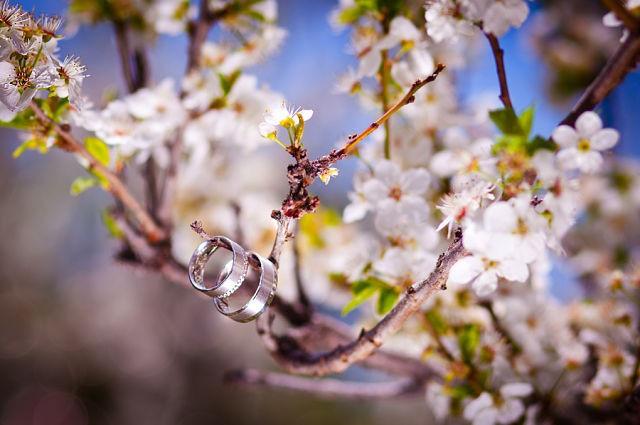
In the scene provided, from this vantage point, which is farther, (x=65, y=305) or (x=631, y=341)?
(x=65, y=305)

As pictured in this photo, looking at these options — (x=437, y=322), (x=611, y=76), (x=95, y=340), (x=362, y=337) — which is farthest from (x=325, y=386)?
(x=95, y=340)

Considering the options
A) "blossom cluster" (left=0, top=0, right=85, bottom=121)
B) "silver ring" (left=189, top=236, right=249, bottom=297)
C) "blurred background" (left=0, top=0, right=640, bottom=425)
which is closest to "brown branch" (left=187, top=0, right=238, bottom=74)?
"blossom cluster" (left=0, top=0, right=85, bottom=121)

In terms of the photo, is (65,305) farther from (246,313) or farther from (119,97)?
(246,313)

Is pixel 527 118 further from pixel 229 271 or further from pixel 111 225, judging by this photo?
pixel 111 225

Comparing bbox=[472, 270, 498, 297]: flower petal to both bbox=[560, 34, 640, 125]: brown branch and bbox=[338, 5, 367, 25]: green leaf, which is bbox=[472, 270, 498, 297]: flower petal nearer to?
bbox=[560, 34, 640, 125]: brown branch

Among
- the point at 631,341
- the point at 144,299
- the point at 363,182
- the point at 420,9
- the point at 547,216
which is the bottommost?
the point at 631,341

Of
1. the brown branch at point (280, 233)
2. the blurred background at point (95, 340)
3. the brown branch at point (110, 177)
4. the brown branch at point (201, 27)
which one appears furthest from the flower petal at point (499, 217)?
the blurred background at point (95, 340)

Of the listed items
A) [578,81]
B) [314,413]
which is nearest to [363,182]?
[578,81]
